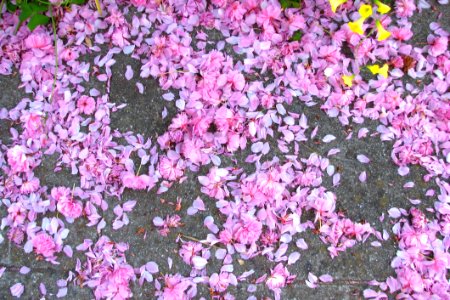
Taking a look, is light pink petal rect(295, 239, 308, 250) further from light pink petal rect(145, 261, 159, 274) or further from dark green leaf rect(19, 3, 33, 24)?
dark green leaf rect(19, 3, 33, 24)

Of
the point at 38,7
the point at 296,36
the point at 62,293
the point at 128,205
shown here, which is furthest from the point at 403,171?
the point at 38,7

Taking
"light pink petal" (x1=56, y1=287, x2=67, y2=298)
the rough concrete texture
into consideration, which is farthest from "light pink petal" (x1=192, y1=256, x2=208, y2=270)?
"light pink petal" (x1=56, y1=287, x2=67, y2=298)

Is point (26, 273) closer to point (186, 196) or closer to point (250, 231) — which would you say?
point (186, 196)

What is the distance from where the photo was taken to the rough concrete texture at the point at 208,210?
1861 millimetres

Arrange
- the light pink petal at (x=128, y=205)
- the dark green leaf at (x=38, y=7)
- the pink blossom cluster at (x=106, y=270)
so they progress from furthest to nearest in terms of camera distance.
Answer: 1. the dark green leaf at (x=38, y=7)
2. the light pink petal at (x=128, y=205)
3. the pink blossom cluster at (x=106, y=270)

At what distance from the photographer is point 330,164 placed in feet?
6.50

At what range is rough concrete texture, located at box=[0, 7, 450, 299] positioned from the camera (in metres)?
1.86

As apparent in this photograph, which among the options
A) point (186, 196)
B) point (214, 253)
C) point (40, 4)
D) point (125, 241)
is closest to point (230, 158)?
point (186, 196)

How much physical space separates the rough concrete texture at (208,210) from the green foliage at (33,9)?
9.9 inches

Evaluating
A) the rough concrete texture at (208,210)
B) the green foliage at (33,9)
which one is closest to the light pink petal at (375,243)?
the rough concrete texture at (208,210)

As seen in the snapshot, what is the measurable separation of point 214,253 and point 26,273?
0.69 meters

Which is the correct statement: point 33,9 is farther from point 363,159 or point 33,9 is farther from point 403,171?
point 403,171

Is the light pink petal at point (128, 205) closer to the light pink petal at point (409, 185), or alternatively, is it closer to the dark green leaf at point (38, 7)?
the dark green leaf at point (38, 7)

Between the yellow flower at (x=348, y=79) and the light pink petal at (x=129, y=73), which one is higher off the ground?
the yellow flower at (x=348, y=79)
